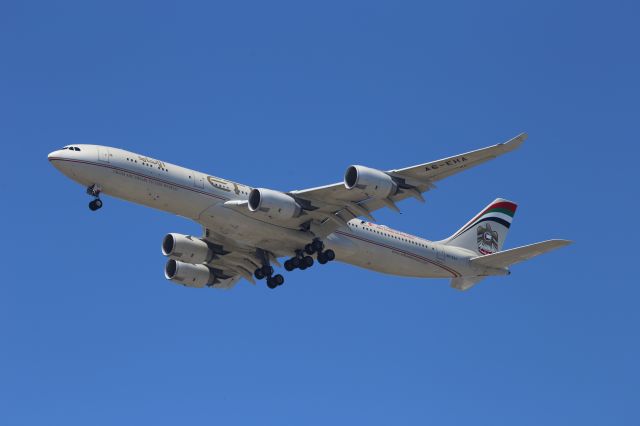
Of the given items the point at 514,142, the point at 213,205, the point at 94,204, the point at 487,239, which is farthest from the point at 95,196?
the point at 487,239

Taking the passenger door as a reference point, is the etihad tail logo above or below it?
above

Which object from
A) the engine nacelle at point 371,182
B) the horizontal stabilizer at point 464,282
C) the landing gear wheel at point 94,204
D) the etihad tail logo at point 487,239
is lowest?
the landing gear wheel at point 94,204

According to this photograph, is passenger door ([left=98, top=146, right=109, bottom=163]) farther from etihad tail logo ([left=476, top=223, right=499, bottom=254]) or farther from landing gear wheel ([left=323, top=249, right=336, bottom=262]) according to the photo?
etihad tail logo ([left=476, top=223, right=499, bottom=254])

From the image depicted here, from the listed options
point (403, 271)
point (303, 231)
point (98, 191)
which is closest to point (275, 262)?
point (303, 231)

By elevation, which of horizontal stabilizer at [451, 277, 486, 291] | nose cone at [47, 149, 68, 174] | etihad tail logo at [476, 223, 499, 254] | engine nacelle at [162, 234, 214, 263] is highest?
etihad tail logo at [476, 223, 499, 254]

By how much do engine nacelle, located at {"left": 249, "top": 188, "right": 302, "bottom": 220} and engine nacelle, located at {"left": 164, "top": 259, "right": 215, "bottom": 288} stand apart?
9409 mm

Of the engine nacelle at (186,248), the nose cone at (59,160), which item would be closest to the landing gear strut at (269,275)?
the engine nacelle at (186,248)

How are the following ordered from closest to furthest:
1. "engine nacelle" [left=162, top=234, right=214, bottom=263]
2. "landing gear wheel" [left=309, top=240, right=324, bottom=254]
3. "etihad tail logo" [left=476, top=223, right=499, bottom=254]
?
"landing gear wheel" [left=309, top=240, right=324, bottom=254], "engine nacelle" [left=162, top=234, right=214, bottom=263], "etihad tail logo" [left=476, top=223, right=499, bottom=254]

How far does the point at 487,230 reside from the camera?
5897cm

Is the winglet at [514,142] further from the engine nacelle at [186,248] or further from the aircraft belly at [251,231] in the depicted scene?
the engine nacelle at [186,248]

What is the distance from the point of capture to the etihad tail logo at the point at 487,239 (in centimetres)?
5791

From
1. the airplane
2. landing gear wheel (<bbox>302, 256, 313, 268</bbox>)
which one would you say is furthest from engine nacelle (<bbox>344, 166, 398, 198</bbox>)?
landing gear wheel (<bbox>302, 256, 313, 268</bbox>)

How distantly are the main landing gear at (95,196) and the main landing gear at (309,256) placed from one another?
9878 mm

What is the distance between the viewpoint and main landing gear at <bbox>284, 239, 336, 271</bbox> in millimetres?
49469
